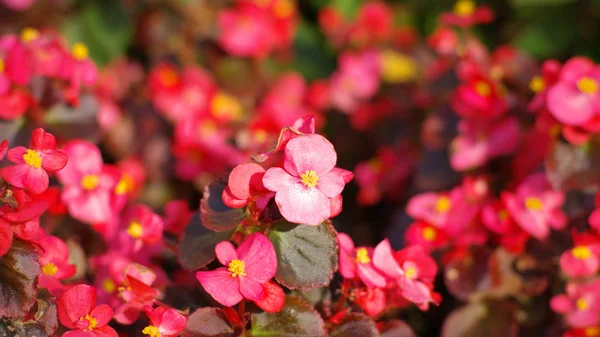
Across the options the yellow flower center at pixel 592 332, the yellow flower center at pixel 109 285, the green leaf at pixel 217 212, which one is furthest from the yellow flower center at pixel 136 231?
the yellow flower center at pixel 592 332

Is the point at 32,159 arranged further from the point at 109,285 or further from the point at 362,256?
the point at 362,256

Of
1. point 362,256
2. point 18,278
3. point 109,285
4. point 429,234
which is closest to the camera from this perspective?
point 18,278

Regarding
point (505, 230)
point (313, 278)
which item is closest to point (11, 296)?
point (313, 278)

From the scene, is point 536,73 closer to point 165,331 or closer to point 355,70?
point 355,70

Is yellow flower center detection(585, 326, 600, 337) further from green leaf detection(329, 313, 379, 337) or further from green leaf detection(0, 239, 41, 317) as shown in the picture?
green leaf detection(0, 239, 41, 317)

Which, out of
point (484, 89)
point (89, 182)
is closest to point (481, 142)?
point (484, 89)
